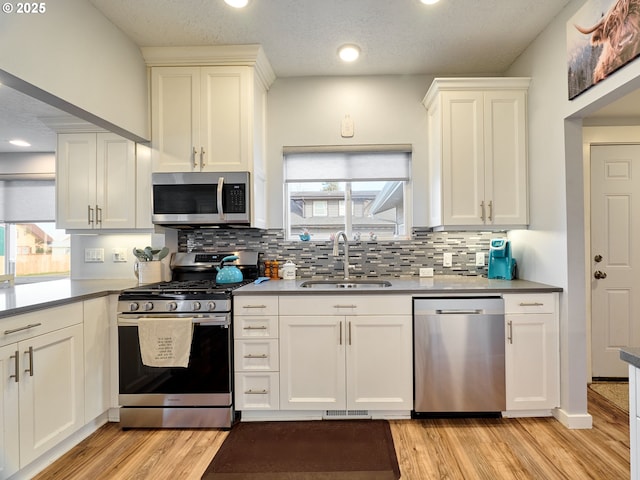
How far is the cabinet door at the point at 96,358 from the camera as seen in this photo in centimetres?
212

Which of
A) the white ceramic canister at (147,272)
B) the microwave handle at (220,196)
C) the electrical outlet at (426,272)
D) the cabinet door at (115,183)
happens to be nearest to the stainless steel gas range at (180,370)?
the white ceramic canister at (147,272)

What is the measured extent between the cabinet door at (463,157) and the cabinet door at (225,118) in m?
1.55

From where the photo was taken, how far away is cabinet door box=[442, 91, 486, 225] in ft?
Answer: 8.58

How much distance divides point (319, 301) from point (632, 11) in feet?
7.45

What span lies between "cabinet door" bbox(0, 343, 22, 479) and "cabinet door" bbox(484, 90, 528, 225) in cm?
309

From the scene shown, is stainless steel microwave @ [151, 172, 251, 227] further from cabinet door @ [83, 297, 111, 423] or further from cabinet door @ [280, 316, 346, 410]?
cabinet door @ [280, 316, 346, 410]

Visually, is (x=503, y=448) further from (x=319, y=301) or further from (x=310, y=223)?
(x=310, y=223)

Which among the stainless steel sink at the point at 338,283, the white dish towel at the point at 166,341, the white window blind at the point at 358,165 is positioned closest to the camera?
the white dish towel at the point at 166,341

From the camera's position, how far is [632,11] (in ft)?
5.37

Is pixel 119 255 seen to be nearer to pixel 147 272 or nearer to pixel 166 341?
pixel 147 272

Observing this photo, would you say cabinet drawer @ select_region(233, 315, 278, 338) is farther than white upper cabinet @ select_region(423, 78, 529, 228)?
No

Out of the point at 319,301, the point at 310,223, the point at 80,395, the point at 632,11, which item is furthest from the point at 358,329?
the point at 632,11

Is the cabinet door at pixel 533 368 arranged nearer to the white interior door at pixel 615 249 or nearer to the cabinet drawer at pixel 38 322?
the white interior door at pixel 615 249

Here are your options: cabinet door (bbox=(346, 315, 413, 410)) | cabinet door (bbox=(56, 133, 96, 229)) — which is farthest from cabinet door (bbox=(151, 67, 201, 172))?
cabinet door (bbox=(346, 315, 413, 410))
